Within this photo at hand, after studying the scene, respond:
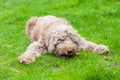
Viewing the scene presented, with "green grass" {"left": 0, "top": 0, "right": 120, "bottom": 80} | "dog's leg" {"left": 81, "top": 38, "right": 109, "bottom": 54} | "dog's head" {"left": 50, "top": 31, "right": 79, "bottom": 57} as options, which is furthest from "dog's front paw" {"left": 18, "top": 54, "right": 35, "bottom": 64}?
"dog's leg" {"left": 81, "top": 38, "right": 109, "bottom": 54}

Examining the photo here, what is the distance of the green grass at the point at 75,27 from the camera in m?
7.46

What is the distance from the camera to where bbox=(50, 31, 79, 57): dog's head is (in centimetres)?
830

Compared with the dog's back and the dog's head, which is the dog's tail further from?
the dog's head

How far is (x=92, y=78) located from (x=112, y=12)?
5.96 meters

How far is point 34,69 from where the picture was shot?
8.05 metres

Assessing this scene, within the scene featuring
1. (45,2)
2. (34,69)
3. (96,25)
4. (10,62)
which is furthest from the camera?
(45,2)

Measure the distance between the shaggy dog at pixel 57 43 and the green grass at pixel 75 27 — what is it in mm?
180

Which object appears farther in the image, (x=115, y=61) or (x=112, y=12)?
(x=112, y=12)

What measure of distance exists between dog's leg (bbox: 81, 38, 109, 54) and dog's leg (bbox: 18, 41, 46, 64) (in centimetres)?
95

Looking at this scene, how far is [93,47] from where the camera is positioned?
9.05 meters

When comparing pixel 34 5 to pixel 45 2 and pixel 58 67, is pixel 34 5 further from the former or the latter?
pixel 58 67

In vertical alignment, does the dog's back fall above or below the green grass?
above

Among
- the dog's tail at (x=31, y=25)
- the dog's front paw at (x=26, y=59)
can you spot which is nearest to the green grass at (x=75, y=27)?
the dog's front paw at (x=26, y=59)

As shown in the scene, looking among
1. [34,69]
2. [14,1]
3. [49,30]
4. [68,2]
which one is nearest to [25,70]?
[34,69]
